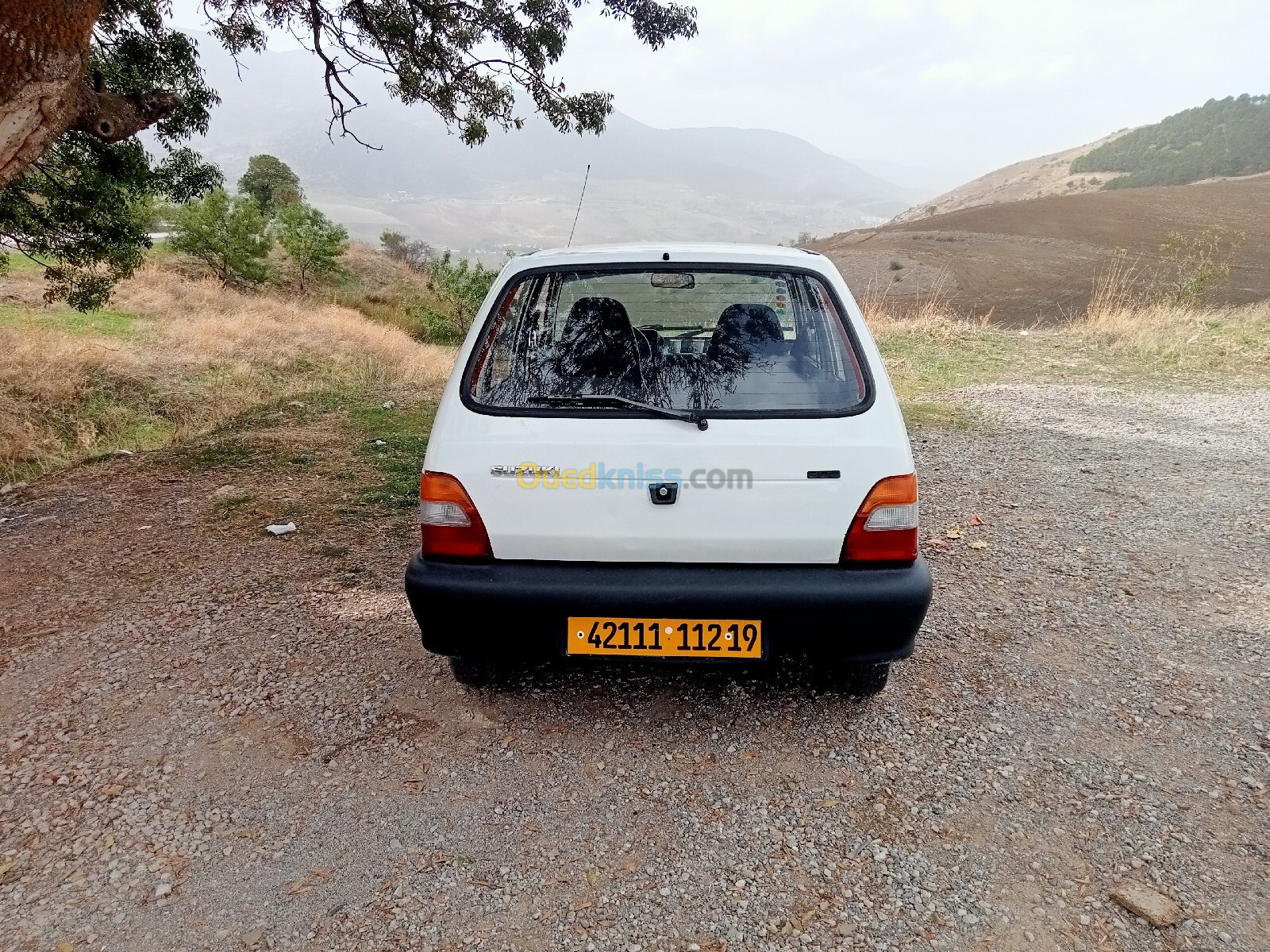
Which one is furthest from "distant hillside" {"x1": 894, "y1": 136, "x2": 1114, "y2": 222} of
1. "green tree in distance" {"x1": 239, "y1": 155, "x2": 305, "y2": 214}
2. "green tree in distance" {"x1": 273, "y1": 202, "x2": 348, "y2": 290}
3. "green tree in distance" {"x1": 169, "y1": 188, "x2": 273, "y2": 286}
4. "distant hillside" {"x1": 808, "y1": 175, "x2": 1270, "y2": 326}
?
"green tree in distance" {"x1": 169, "y1": 188, "x2": 273, "y2": 286}

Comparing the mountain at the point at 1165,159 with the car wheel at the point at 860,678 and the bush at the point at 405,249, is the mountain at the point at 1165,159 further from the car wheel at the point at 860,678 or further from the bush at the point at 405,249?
the car wheel at the point at 860,678

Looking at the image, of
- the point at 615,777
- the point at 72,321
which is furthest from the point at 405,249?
the point at 615,777

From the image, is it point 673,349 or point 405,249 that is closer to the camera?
point 673,349

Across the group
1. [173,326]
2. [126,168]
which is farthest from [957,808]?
[173,326]

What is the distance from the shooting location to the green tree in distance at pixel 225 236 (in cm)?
2598

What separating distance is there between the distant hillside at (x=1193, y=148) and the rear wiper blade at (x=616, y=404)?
96968 mm

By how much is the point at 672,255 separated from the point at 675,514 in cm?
96

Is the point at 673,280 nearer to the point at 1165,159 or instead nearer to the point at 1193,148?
the point at 1165,159

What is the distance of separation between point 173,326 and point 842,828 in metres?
16.6

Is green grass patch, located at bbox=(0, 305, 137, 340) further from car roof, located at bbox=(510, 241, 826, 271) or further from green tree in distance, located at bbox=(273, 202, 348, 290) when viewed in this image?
green tree in distance, located at bbox=(273, 202, 348, 290)

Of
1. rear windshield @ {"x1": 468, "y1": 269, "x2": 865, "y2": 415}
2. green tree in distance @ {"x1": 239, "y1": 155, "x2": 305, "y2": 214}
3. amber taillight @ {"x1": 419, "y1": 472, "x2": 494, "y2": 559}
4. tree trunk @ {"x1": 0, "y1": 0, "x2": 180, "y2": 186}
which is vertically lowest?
amber taillight @ {"x1": 419, "y1": 472, "x2": 494, "y2": 559}

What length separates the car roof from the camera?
2668 millimetres

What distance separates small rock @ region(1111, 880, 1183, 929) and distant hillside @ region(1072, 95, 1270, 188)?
9698 cm

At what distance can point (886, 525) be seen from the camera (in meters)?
2.35
